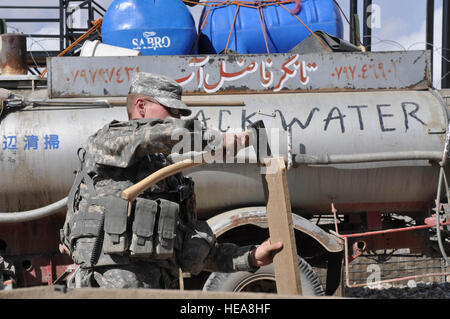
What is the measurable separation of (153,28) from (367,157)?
77.7 inches

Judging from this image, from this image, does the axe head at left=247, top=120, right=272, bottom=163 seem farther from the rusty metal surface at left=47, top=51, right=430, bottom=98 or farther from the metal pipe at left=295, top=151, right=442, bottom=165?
the rusty metal surface at left=47, top=51, right=430, bottom=98

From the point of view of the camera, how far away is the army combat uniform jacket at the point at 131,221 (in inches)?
102

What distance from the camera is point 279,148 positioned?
13.7 feet

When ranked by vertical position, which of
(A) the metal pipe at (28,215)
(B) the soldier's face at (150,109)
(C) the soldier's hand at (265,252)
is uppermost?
(B) the soldier's face at (150,109)

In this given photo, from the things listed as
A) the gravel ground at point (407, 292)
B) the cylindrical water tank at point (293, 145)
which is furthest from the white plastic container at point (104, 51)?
the gravel ground at point (407, 292)

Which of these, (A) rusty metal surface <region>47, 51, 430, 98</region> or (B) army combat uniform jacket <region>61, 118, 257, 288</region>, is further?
(A) rusty metal surface <region>47, 51, 430, 98</region>

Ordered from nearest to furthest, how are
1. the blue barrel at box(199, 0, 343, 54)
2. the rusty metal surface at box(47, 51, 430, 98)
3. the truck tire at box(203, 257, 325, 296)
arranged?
the truck tire at box(203, 257, 325, 296)
the rusty metal surface at box(47, 51, 430, 98)
the blue barrel at box(199, 0, 343, 54)

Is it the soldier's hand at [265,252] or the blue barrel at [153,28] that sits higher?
the blue barrel at [153,28]

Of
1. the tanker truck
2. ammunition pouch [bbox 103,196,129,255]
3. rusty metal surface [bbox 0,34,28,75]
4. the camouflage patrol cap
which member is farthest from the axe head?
rusty metal surface [bbox 0,34,28,75]

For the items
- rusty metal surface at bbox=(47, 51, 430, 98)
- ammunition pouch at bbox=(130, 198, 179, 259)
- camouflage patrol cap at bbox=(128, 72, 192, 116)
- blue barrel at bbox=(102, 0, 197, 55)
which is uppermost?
blue barrel at bbox=(102, 0, 197, 55)

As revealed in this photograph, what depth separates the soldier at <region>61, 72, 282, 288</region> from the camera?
8.54 ft

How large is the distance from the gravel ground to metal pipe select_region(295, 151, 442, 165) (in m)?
2.56

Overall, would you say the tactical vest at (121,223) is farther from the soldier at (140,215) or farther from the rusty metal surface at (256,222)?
the rusty metal surface at (256,222)
